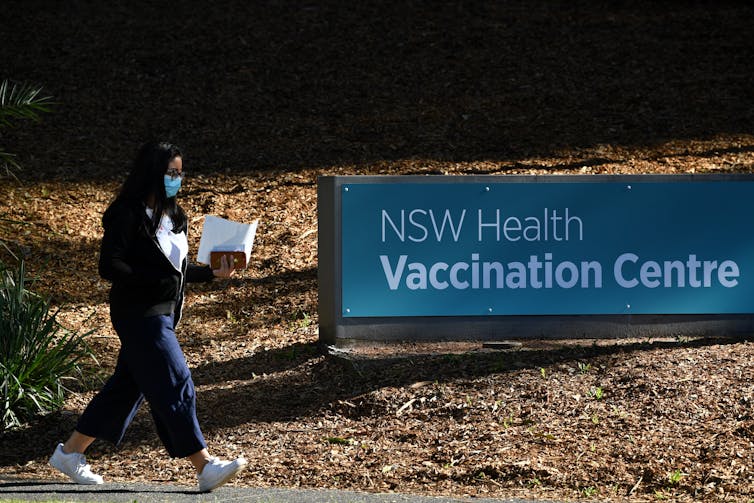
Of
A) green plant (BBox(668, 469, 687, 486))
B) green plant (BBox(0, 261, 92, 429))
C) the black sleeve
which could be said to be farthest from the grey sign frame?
the black sleeve

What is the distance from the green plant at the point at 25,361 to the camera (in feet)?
22.4

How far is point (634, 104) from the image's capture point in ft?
42.0

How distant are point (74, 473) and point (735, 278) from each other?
488cm

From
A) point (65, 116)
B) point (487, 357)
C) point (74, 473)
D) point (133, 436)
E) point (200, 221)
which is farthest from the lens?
point (65, 116)

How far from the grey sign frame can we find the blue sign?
0.05 metres

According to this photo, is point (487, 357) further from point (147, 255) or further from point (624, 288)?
point (147, 255)

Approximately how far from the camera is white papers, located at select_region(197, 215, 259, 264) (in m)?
5.43

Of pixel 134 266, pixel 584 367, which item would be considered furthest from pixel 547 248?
pixel 134 266

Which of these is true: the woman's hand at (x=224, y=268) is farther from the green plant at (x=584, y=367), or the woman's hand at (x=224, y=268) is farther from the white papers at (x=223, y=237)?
the green plant at (x=584, y=367)

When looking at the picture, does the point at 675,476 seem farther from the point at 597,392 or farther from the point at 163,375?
the point at 163,375

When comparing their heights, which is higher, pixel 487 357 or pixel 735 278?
pixel 735 278

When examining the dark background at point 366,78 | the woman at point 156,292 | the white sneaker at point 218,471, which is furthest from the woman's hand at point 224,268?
the dark background at point 366,78

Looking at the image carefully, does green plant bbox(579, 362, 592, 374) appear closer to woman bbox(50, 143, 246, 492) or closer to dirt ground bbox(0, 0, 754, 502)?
dirt ground bbox(0, 0, 754, 502)

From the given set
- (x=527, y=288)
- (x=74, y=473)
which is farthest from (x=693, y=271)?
(x=74, y=473)
